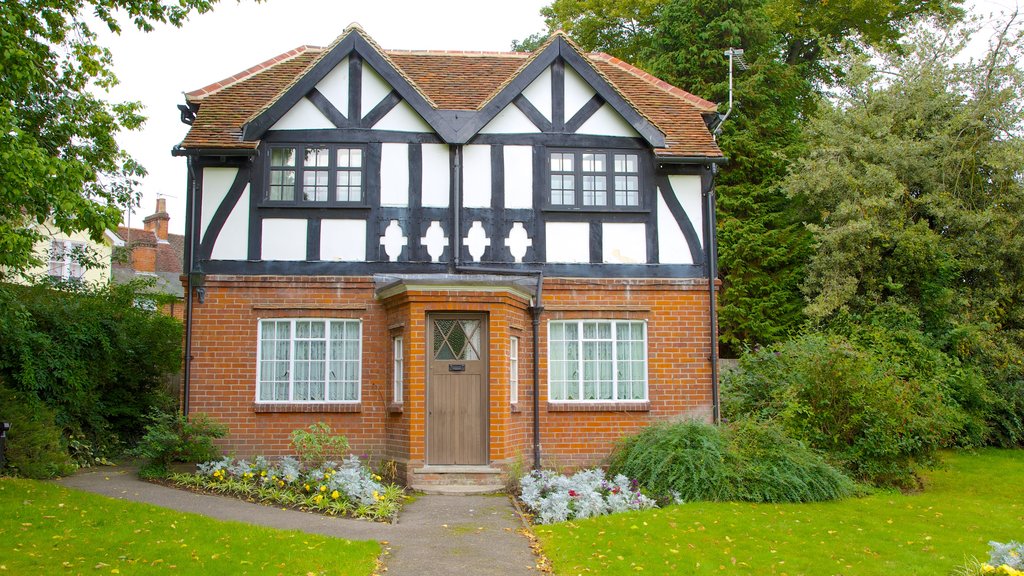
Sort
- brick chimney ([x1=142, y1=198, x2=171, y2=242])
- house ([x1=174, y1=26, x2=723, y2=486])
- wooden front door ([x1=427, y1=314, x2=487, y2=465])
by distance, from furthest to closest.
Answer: brick chimney ([x1=142, y1=198, x2=171, y2=242]) → house ([x1=174, y1=26, x2=723, y2=486]) → wooden front door ([x1=427, y1=314, x2=487, y2=465])

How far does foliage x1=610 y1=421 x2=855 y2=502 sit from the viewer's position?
13.1 metres

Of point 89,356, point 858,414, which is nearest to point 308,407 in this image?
point 89,356

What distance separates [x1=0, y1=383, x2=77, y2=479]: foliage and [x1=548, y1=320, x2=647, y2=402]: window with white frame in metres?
8.37

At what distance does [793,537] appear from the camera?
10820mm

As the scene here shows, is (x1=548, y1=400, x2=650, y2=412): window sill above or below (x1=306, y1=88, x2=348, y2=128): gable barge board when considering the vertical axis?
below

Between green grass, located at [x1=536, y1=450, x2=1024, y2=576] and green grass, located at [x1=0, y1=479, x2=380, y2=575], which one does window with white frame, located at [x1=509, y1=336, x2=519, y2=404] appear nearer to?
green grass, located at [x1=536, y1=450, x2=1024, y2=576]

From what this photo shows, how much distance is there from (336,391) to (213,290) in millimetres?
2835

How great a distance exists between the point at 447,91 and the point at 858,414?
31.6ft

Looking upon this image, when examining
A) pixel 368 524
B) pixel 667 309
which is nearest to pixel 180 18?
pixel 368 524

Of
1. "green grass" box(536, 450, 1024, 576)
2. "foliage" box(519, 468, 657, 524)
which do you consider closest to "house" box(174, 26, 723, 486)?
"foliage" box(519, 468, 657, 524)

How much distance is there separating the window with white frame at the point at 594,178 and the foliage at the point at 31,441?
9.50 metres

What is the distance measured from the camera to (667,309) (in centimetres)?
1598

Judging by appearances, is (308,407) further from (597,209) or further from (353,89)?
(597,209)

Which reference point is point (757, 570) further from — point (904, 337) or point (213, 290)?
point (904, 337)
